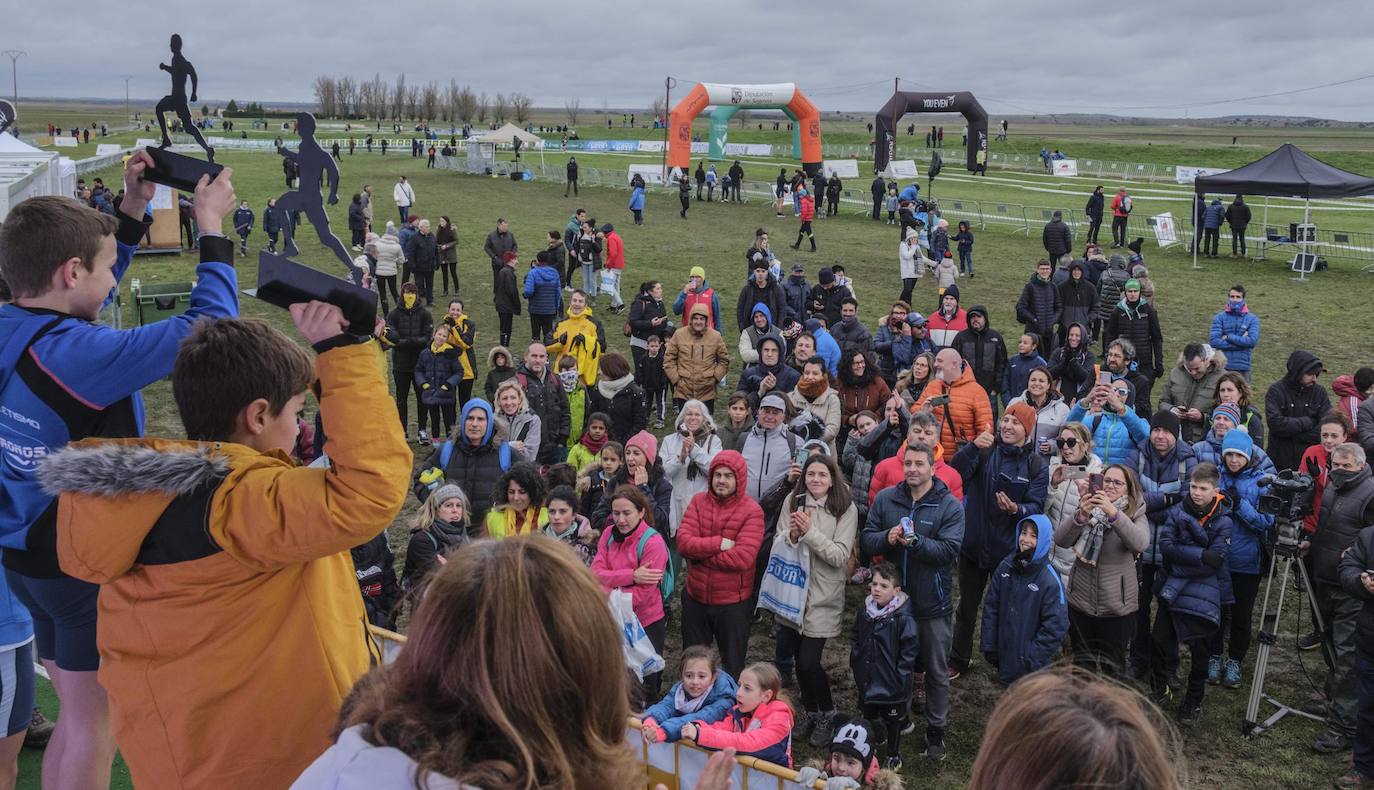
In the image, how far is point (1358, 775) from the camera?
18.8 ft

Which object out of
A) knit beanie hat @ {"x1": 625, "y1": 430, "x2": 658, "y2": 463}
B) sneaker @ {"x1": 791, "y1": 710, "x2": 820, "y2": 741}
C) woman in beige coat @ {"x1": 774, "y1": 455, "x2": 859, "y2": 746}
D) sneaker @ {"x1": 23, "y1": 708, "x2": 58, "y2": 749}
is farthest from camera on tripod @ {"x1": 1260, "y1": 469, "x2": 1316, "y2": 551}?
sneaker @ {"x1": 23, "y1": 708, "x2": 58, "y2": 749}

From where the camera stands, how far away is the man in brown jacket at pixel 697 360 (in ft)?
34.9

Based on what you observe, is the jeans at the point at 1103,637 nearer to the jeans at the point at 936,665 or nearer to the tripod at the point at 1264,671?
the tripod at the point at 1264,671

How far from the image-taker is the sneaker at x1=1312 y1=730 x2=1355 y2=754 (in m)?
6.03

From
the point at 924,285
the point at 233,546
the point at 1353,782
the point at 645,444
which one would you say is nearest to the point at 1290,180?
the point at 924,285

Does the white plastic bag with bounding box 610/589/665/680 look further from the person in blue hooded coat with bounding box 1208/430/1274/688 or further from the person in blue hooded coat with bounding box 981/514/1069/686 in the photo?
the person in blue hooded coat with bounding box 1208/430/1274/688

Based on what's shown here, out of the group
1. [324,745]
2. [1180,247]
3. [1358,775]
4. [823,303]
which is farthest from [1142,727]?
[1180,247]

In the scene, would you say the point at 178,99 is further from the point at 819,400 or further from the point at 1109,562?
the point at 819,400

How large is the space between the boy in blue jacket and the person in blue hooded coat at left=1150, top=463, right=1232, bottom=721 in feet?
18.7

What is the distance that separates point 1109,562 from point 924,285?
16.3 metres

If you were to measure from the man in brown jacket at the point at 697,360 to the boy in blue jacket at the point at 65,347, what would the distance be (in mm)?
7747

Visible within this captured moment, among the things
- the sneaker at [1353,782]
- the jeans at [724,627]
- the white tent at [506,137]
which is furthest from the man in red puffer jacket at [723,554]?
the white tent at [506,137]

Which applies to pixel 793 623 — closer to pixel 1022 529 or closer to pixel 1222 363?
pixel 1022 529

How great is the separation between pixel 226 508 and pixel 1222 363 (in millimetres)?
9199
